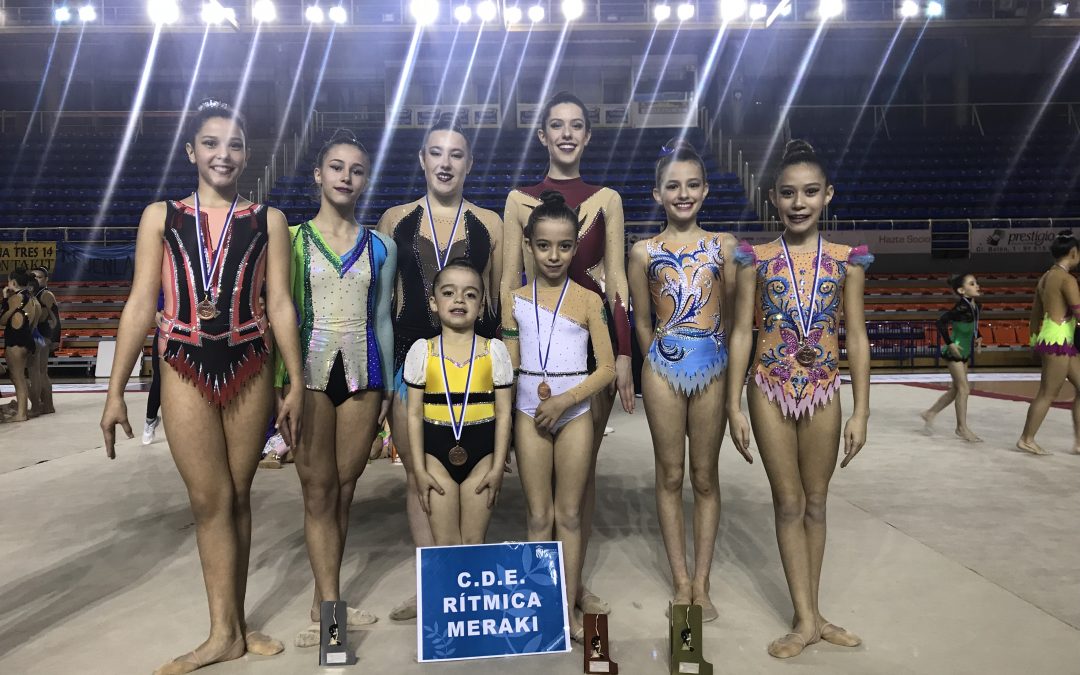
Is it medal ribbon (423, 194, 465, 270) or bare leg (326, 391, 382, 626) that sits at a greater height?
medal ribbon (423, 194, 465, 270)

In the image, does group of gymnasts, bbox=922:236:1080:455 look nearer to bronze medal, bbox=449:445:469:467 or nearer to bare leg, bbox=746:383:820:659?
bare leg, bbox=746:383:820:659

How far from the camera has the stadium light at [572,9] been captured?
637 inches

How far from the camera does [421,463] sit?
2408 millimetres

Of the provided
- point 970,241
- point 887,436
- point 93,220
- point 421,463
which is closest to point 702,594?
point 421,463

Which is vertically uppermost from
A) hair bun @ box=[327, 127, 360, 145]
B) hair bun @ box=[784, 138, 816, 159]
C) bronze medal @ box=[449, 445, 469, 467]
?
hair bun @ box=[327, 127, 360, 145]

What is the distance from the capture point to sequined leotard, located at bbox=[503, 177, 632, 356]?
279cm

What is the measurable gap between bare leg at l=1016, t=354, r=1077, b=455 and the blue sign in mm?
4917

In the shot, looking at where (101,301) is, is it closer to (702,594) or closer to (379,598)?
(379,598)

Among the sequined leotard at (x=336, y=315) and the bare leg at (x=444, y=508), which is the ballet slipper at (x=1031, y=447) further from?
the sequined leotard at (x=336, y=315)

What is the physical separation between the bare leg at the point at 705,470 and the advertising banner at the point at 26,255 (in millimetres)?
14953

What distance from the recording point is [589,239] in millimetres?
2861

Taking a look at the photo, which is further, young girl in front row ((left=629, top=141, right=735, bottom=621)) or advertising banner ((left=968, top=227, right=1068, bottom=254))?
advertising banner ((left=968, top=227, right=1068, bottom=254))

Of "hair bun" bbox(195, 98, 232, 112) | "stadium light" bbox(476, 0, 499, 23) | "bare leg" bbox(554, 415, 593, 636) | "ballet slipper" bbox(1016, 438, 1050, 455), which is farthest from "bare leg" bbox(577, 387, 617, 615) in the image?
"stadium light" bbox(476, 0, 499, 23)

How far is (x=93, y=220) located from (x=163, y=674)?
52.4ft
